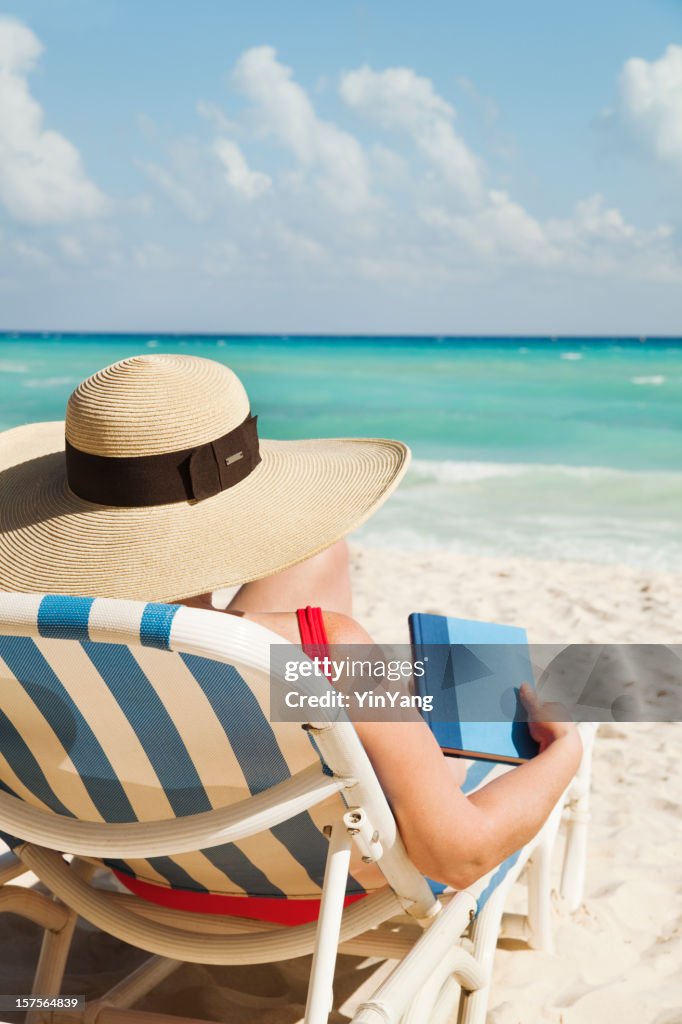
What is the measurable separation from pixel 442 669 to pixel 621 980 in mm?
872

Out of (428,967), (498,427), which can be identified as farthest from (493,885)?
(498,427)

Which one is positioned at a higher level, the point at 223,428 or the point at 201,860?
the point at 223,428

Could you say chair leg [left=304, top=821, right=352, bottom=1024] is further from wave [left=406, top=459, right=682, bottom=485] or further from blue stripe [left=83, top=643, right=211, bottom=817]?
wave [left=406, top=459, right=682, bottom=485]

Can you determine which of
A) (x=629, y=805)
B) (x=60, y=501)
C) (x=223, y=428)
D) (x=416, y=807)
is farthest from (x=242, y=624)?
(x=629, y=805)

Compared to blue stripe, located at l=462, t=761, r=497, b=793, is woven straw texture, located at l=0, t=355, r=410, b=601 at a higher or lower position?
higher

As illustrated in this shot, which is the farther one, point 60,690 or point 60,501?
point 60,501

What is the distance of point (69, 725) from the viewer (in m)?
1.22

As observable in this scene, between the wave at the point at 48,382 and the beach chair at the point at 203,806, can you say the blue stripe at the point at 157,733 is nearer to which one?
the beach chair at the point at 203,806

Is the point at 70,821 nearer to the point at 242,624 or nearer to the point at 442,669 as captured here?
the point at 242,624

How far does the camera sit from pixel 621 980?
2.05 m

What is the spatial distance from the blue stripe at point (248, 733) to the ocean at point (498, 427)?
5921mm

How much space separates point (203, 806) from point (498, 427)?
721 inches

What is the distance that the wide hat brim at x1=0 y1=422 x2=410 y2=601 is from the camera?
1500 mm

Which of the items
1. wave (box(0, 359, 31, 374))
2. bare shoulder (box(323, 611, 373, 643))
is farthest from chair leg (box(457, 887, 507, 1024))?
wave (box(0, 359, 31, 374))
